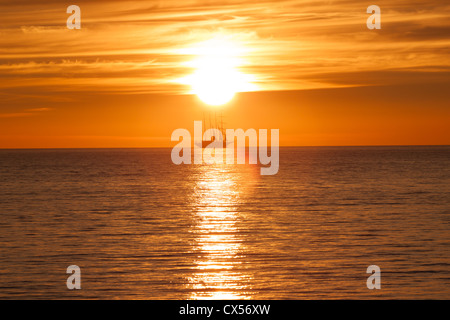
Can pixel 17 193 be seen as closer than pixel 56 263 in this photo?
No

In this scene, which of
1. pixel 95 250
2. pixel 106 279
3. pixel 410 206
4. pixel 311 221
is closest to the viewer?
pixel 106 279

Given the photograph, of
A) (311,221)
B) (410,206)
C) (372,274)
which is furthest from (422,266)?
(410,206)

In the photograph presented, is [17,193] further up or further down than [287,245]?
further up

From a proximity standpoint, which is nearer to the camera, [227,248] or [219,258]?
[219,258]

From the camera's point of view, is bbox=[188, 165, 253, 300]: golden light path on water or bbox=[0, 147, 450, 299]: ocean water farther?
bbox=[0, 147, 450, 299]: ocean water

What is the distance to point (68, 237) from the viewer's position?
141ft

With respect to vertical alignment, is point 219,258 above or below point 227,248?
below

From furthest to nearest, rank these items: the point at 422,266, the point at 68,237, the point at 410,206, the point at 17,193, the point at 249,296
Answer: the point at 17,193 < the point at 410,206 < the point at 68,237 < the point at 422,266 < the point at 249,296

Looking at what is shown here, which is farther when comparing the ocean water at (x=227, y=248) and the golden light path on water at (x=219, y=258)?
the ocean water at (x=227, y=248)

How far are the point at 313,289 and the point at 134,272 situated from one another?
10.1 m

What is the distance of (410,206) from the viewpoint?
209 ft

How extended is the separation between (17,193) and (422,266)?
70043 millimetres
